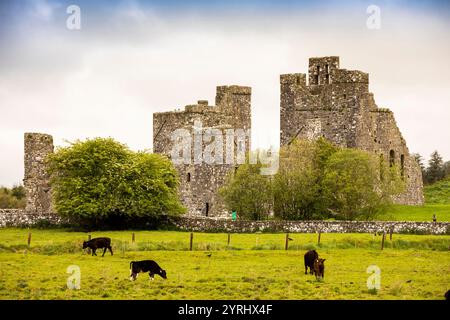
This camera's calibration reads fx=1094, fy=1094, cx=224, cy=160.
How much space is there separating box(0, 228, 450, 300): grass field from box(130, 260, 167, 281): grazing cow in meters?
0.28

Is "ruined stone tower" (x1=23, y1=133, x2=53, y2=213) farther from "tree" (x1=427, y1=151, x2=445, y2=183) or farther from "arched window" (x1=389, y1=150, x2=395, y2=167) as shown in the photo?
"tree" (x1=427, y1=151, x2=445, y2=183)

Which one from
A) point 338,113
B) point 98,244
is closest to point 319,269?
point 98,244

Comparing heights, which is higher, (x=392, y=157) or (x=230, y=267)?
(x=392, y=157)

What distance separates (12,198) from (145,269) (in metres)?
75.6

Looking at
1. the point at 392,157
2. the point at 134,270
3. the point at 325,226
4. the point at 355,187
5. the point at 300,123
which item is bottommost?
the point at 134,270

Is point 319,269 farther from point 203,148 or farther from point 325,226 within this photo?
point 203,148

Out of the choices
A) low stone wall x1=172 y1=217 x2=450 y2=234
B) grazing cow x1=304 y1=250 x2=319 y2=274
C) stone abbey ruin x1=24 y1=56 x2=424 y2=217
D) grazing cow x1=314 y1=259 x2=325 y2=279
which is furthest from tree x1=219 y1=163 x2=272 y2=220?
grazing cow x1=314 y1=259 x2=325 y2=279

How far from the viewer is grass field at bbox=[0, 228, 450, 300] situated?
1310 inches

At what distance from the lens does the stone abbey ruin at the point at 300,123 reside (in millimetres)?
72938

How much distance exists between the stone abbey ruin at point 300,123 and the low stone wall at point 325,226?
36.1 feet

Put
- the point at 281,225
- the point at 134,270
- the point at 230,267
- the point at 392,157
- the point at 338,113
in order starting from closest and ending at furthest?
the point at 134,270 → the point at 230,267 → the point at 281,225 → the point at 338,113 → the point at 392,157

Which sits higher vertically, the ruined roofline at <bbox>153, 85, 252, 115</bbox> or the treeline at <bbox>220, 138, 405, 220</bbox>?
the ruined roofline at <bbox>153, 85, 252, 115</bbox>

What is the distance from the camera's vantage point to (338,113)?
247 ft
